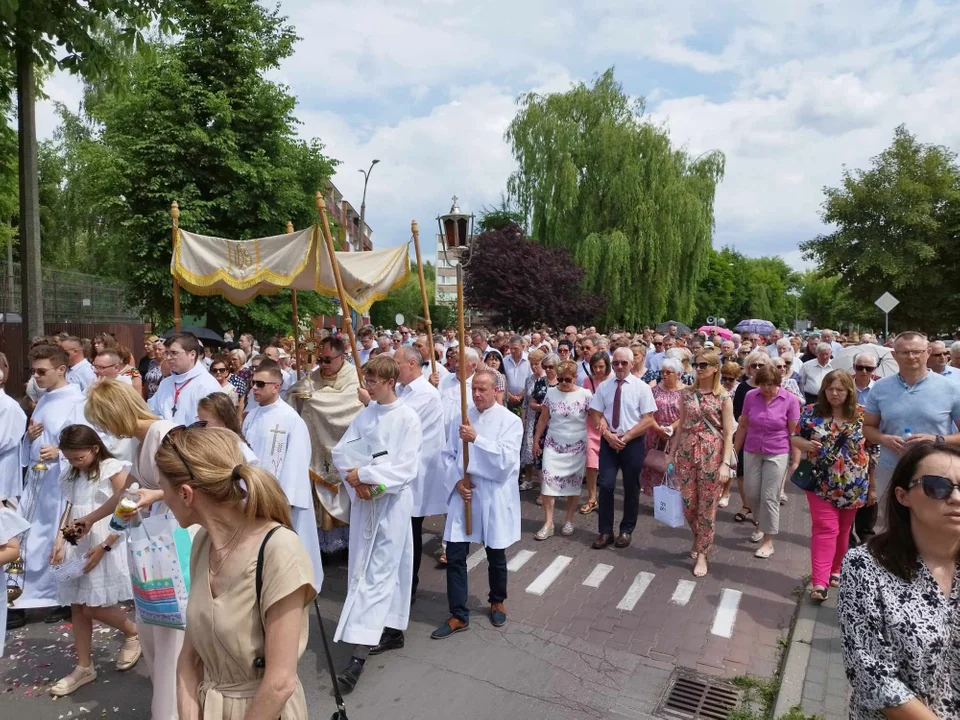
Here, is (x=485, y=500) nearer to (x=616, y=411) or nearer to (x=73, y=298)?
(x=616, y=411)

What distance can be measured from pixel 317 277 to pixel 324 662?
373cm

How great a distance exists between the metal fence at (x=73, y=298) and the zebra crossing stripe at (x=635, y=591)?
11.1 m

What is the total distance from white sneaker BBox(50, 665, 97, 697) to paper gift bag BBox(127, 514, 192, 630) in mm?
1553

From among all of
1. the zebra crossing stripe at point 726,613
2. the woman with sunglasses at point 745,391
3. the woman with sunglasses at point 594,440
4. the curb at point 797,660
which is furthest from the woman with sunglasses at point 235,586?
the woman with sunglasses at point 745,391

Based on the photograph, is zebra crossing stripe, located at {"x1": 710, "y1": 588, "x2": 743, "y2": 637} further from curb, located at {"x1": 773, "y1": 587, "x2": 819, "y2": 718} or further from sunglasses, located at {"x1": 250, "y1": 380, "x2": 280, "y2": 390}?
sunglasses, located at {"x1": 250, "y1": 380, "x2": 280, "y2": 390}

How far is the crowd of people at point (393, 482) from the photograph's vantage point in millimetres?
2152

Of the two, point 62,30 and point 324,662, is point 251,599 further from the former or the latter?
point 62,30

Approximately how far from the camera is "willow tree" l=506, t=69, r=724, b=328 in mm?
27828

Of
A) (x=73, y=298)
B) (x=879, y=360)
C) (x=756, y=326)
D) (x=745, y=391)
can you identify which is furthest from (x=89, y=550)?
(x=756, y=326)

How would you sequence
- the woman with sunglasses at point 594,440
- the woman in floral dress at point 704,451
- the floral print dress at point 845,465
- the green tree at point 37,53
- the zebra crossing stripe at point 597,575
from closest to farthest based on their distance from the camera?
the floral print dress at point 845,465 < the zebra crossing stripe at point 597,575 < the woman in floral dress at point 704,451 < the woman with sunglasses at point 594,440 < the green tree at point 37,53

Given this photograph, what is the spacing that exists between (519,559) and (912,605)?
4.78m

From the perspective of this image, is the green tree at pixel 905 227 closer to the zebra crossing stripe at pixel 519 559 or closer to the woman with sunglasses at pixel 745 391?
the woman with sunglasses at pixel 745 391

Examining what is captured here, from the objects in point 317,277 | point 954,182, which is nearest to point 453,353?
point 317,277

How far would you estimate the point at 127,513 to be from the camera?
3.34 metres
